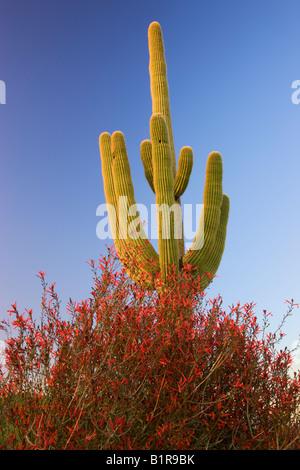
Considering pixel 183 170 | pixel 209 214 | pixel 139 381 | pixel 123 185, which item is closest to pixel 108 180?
pixel 123 185

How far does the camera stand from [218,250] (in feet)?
33.2

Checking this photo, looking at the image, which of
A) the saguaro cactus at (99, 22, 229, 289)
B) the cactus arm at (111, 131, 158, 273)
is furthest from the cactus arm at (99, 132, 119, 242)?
the cactus arm at (111, 131, 158, 273)

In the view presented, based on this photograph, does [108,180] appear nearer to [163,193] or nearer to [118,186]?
[118,186]

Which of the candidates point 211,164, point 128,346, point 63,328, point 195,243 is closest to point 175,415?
point 128,346

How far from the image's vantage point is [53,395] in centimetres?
356

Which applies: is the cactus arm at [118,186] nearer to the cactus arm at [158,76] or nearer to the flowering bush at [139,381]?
the cactus arm at [158,76]

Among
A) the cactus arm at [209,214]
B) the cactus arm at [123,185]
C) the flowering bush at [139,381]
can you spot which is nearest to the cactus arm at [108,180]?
the cactus arm at [123,185]

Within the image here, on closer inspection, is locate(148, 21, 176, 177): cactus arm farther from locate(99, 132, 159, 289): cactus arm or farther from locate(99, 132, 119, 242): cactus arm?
locate(99, 132, 119, 242): cactus arm

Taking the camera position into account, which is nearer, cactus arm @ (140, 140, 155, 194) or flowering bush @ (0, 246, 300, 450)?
flowering bush @ (0, 246, 300, 450)

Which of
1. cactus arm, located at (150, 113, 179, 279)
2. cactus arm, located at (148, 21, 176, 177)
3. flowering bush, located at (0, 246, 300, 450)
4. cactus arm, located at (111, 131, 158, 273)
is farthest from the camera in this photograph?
cactus arm, located at (148, 21, 176, 177)

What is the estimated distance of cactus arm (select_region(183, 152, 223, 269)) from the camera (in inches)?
375
